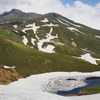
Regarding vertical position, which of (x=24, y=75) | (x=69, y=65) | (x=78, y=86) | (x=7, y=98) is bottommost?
(x=7, y=98)

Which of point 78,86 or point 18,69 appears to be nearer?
point 78,86

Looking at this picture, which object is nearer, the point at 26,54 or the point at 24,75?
the point at 24,75

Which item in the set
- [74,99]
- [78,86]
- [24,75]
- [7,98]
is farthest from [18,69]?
[7,98]

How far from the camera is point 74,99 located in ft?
186

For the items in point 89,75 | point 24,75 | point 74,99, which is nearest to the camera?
point 74,99

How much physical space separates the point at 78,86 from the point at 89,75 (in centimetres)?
2268

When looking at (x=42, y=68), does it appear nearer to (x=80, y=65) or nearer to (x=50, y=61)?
(x=50, y=61)

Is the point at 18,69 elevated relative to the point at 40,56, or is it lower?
lower

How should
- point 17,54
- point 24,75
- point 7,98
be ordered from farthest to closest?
point 17,54
point 24,75
point 7,98

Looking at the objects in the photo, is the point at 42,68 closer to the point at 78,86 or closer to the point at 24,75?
the point at 24,75

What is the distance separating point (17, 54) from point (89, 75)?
30.7m

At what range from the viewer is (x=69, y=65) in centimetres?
13025

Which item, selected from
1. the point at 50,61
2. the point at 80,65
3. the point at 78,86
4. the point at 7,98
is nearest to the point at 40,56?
the point at 50,61

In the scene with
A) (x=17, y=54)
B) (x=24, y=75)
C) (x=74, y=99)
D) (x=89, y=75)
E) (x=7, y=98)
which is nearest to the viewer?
(x=7, y=98)
